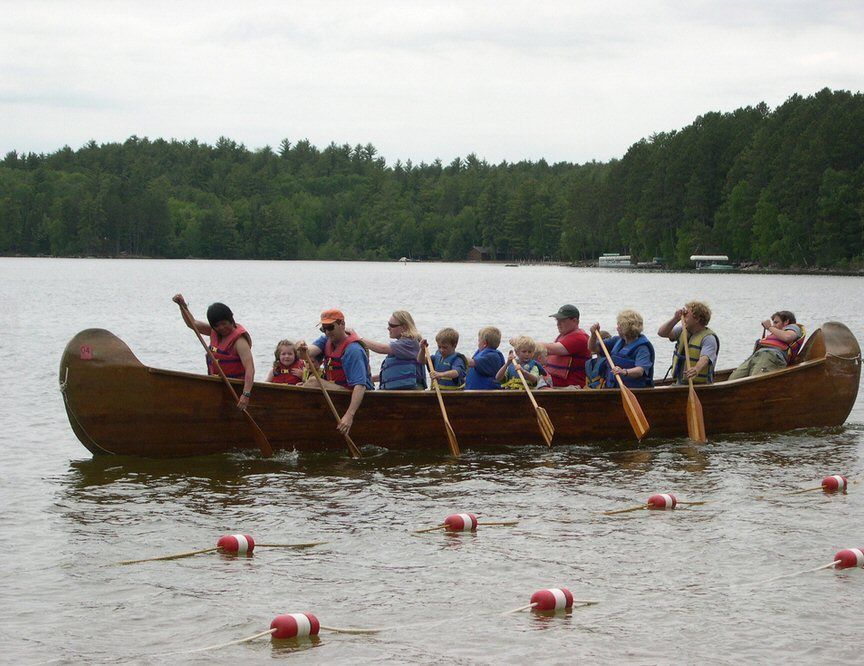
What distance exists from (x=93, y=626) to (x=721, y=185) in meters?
108

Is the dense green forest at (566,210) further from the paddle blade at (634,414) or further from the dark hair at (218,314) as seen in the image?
the dark hair at (218,314)

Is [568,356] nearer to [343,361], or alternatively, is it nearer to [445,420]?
[445,420]

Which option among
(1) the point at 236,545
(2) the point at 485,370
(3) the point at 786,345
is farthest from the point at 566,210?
(1) the point at 236,545

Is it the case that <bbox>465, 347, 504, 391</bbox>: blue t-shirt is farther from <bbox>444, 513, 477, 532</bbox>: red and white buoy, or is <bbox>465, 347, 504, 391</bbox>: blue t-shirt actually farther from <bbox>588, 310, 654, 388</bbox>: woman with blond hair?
<bbox>444, 513, 477, 532</bbox>: red and white buoy

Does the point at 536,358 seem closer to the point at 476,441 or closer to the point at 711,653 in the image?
the point at 476,441

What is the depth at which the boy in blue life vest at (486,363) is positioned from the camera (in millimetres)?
14093

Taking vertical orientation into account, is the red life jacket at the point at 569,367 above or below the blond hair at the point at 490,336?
below

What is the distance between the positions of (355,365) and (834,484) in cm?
507

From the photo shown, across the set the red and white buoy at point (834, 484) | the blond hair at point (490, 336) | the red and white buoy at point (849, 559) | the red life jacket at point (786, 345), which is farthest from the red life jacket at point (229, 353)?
the red life jacket at point (786, 345)

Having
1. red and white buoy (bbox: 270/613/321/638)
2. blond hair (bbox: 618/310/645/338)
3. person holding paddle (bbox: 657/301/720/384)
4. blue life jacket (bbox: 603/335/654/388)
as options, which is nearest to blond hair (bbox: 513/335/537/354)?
blue life jacket (bbox: 603/335/654/388)

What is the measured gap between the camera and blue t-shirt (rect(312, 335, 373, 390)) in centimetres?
1287

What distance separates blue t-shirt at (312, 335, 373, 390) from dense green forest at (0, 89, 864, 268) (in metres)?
81.2

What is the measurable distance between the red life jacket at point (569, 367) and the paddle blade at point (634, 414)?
87cm

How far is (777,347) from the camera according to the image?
15.8m
